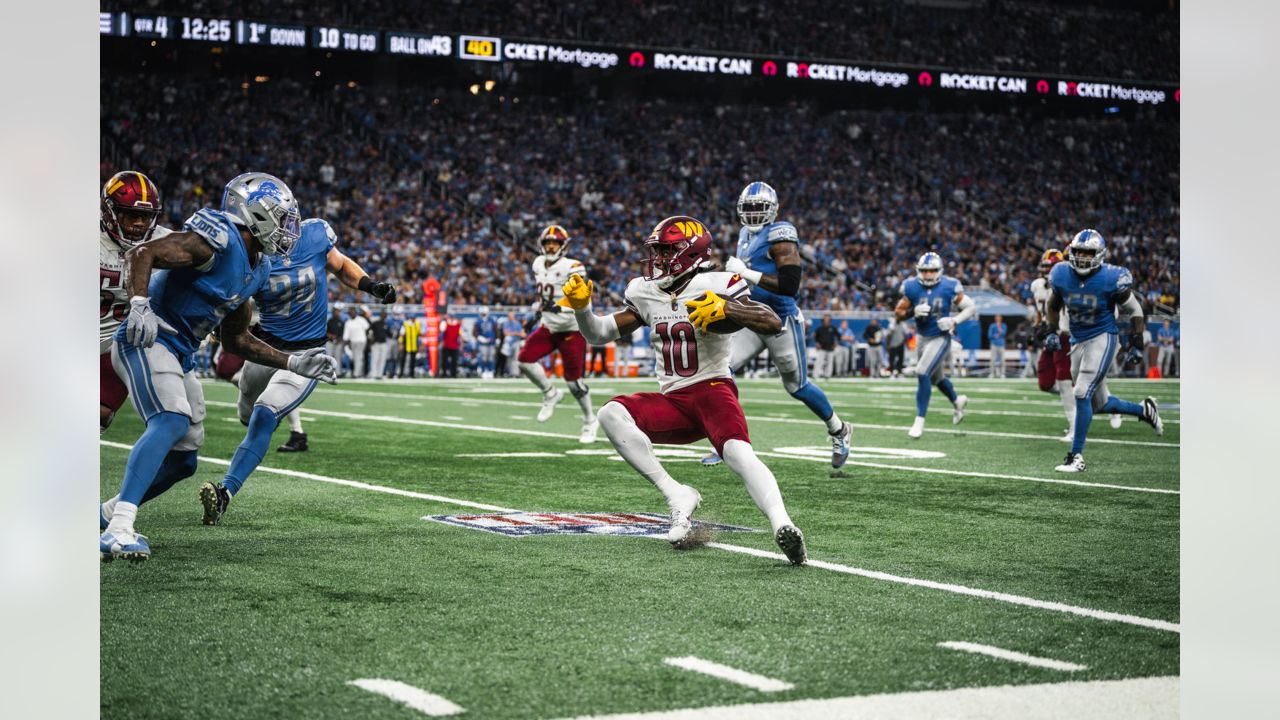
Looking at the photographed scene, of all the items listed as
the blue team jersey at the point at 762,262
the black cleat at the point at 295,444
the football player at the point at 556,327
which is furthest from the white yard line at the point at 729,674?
the football player at the point at 556,327

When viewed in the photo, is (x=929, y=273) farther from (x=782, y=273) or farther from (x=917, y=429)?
(x=782, y=273)

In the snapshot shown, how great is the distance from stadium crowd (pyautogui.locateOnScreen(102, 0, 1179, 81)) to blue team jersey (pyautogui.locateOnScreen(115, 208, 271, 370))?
28.5m

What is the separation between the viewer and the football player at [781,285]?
927 cm

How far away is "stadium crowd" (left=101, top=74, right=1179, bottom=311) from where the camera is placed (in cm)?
3177

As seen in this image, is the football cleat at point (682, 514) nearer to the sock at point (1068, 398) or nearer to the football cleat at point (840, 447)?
the football cleat at point (840, 447)

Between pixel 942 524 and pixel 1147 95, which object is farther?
pixel 1147 95

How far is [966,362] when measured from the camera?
30.7 m

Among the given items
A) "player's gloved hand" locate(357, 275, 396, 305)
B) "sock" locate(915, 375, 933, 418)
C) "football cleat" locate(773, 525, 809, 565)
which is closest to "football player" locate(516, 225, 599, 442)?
"sock" locate(915, 375, 933, 418)

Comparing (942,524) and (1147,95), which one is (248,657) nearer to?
(942,524)

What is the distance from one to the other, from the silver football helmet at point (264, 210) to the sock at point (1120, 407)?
744 centimetres

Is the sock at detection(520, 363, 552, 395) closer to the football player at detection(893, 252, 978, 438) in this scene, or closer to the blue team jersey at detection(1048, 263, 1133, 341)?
the football player at detection(893, 252, 978, 438)

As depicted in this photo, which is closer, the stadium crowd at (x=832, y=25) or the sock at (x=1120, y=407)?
the sock at (x=1120, y=407)
